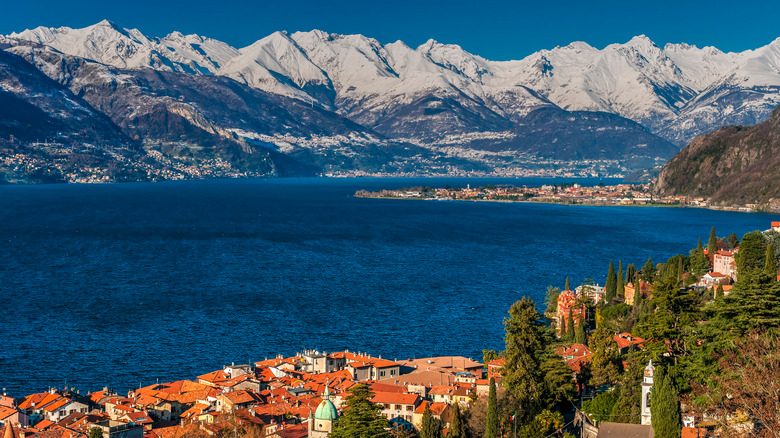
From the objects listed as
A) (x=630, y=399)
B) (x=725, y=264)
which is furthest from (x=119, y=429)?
(x=725, y=264)

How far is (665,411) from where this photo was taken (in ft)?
99.6

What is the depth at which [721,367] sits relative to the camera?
1179 inches

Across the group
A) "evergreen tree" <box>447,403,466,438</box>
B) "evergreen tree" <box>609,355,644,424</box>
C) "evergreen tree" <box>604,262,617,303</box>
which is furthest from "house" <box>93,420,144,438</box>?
"evergreen tree" <box>604,262,617,303</box>

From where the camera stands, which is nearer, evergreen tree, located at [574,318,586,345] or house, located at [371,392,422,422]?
house, located at [371,392,422,422]

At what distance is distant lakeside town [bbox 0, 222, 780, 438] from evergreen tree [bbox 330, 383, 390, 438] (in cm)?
6

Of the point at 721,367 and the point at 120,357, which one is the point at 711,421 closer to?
the point at 721,367

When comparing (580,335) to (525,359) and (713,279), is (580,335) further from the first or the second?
(713,279)

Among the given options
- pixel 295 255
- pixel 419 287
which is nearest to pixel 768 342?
pixel 419 287

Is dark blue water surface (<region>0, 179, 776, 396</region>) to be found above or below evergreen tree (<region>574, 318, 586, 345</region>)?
below

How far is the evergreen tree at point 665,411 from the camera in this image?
98.9 ft

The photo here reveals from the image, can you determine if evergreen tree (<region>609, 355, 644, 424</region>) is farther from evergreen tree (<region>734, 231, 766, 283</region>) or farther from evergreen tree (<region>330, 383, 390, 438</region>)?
evergreen tree (<region>734, 231, 766, 283</region>)

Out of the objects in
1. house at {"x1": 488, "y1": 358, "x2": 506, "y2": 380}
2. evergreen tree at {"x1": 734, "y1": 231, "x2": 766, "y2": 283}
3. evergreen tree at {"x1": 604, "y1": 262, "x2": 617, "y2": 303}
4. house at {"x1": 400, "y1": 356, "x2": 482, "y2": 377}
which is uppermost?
evergreen tree at {"x1": 734, "y1": 231, "x2": 766, "y2": 283}

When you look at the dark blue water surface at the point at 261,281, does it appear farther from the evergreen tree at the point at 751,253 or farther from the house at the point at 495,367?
the evergreen tree at the point at 751,253

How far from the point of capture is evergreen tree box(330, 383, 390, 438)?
32406 mm
